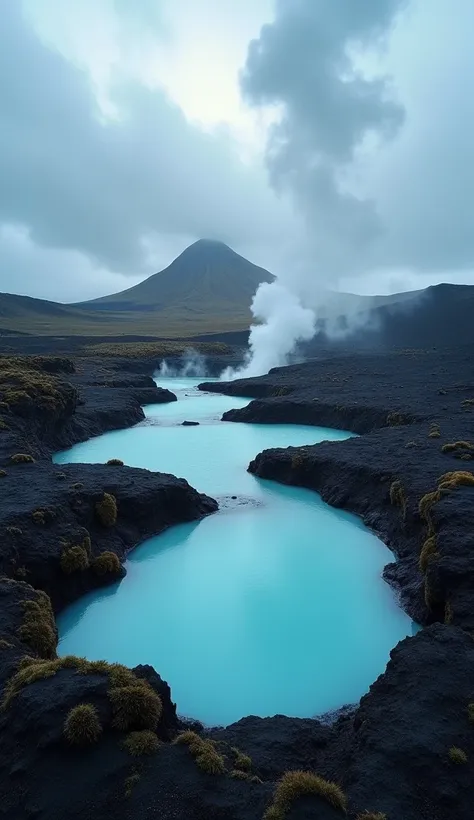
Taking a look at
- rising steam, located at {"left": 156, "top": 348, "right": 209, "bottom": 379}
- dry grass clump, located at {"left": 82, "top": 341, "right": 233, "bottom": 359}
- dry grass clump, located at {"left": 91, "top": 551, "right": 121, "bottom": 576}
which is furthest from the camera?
dry grass clump, located at {"left": 82, "top": 341, "right": 233, "bottom": 359}

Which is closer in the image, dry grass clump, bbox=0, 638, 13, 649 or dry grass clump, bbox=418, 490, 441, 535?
dry grass clump, bbox=0, 638, 13, 649

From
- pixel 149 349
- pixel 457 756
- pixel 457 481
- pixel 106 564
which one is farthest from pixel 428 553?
pixel 149 349

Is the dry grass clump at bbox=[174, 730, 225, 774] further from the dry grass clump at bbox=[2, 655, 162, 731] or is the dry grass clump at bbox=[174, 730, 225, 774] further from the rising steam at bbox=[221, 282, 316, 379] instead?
the rising steam at bbox=[221, 282, 316, 379]

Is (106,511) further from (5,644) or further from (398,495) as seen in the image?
(398,495)

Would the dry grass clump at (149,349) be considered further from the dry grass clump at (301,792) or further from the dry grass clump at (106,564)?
the dry grass clump at (301,792)

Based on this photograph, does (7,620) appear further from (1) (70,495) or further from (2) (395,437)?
(2) (395,437)

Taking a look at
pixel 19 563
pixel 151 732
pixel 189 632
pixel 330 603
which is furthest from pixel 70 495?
pixel 151 732

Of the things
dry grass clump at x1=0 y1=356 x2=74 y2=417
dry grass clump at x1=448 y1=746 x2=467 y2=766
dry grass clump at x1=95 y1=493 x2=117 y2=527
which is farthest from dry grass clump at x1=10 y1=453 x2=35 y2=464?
dry grass clump at x1=448 y1=746 x2=467 y2=766
